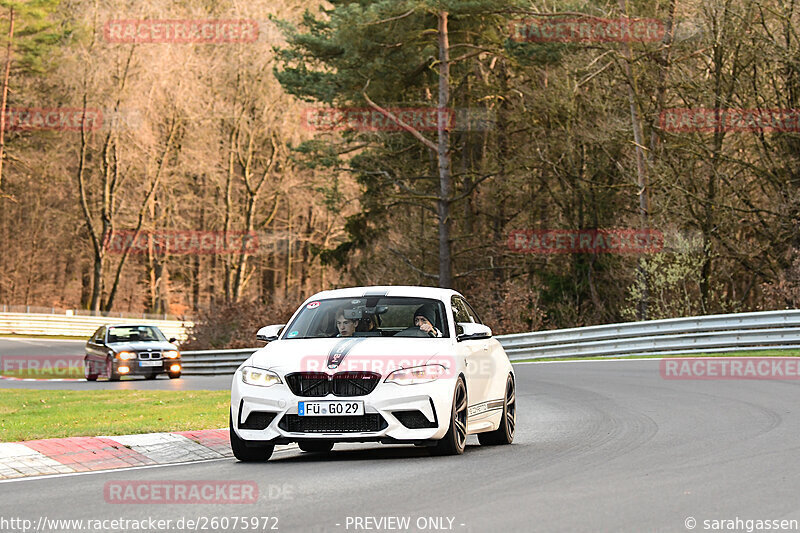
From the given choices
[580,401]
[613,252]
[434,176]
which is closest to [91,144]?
[434,176]

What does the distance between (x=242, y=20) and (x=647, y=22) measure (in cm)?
3192

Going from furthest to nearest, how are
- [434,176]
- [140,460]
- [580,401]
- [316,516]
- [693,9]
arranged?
1. [434,176]
2. [693,9]
3. [580,401]
4. [140,460]
5. [316,516]

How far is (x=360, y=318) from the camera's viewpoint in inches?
459

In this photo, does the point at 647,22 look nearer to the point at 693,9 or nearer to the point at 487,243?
the point at 693,9

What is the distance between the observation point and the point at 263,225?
70.6 meters

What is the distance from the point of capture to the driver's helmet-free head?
11717mm

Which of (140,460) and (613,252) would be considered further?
(613,252)

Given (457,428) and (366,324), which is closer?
(457,428)

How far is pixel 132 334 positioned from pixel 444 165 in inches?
571
